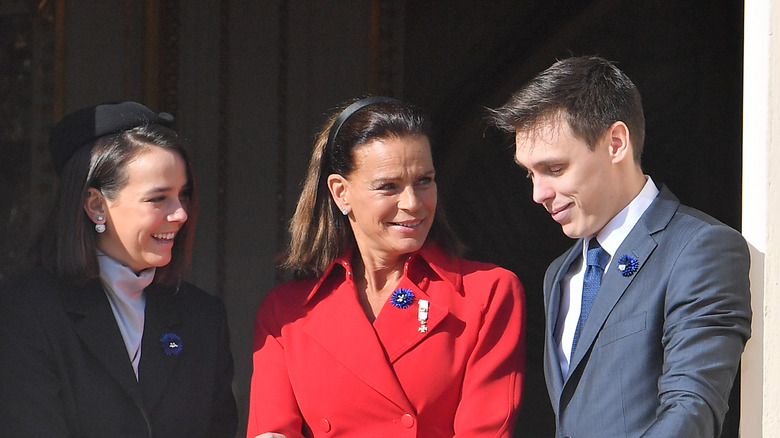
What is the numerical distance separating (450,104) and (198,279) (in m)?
1.42

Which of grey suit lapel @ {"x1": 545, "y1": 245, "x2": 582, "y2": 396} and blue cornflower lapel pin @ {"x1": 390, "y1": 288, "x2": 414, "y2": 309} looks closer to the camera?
grey suit lapel @ {"x1": 545, "y1": 245, "x2": 582, "y2": 396}

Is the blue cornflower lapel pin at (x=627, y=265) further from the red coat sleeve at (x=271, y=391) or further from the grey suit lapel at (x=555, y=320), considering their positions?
the red coat sleeve at (x=271, y=391)

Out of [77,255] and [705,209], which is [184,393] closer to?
[77,255]

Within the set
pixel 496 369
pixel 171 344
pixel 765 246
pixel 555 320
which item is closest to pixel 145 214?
pixel 171 344

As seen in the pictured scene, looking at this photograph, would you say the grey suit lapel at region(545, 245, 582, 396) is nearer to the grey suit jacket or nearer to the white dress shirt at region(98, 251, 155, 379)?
the grey suit jacket

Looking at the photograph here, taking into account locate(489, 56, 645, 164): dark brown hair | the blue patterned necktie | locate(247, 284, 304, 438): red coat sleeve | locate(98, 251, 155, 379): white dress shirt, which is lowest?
locate(247, 284, 304, 438): red coat sleeve

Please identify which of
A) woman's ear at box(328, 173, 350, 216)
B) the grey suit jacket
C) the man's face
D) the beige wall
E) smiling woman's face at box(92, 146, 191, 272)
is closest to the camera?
the grey suit jacket

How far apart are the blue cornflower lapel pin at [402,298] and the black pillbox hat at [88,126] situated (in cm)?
92

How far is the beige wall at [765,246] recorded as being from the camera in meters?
2.47

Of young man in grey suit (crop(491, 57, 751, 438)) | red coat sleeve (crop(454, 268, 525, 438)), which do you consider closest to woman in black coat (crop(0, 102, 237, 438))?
red coat sleeve (crop(454, 268, 525, 438))

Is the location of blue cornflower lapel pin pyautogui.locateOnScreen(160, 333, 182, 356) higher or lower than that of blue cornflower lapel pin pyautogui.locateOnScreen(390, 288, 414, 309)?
lower

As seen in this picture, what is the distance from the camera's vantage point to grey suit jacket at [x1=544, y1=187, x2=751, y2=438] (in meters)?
2.29

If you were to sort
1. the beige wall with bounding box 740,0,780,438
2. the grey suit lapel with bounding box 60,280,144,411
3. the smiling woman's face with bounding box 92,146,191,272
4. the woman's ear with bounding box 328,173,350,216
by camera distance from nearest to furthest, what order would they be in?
the beige wall with bounding box 740,0,780,438 → the grey suit lapel with bounding box 60,280,144,411 → the smiling woman's face with bounding box 92,146,191,272 → the woman's ear with bounding box 328,173,350,216

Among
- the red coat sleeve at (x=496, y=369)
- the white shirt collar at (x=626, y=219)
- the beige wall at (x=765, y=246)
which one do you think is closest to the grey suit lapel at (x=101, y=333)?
the red coat sleeve at (x=496, y=369)
